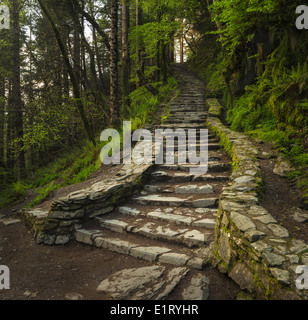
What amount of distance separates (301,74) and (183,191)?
3677mm

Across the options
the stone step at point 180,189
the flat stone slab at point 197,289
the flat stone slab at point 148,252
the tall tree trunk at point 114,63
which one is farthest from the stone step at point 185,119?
the flat stone slab at point 197,289

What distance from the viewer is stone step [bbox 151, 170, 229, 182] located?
4.99 meters

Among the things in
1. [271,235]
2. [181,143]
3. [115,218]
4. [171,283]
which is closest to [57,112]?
[181,143]

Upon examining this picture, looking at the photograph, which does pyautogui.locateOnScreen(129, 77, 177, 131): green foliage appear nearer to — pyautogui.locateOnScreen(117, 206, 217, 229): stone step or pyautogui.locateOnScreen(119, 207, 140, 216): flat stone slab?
pyautogui.locateOnScreen(119, 207, 140, 216): flat stone slab

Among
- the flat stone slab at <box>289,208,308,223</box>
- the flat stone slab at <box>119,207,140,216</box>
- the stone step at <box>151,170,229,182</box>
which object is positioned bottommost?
the flat stone slab at <box>119,207,140,216</box>

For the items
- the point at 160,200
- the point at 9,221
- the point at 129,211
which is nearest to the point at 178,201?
the point at 160,200

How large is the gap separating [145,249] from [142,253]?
0.24 feet

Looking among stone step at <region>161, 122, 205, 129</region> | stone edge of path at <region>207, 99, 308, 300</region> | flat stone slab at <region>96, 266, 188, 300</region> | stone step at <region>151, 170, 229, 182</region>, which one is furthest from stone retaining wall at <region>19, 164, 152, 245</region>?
stone step at <region>161, 122, 205, 129</region>

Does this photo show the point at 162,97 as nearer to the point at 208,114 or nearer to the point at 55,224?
the point at 208,114

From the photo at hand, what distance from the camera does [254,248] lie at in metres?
2.29

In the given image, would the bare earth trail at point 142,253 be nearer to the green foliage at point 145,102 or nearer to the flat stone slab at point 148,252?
the flat stone slab at point 148,252

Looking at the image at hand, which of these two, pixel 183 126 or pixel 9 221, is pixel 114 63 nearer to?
pixel 183 126

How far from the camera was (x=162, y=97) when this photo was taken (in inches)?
456
